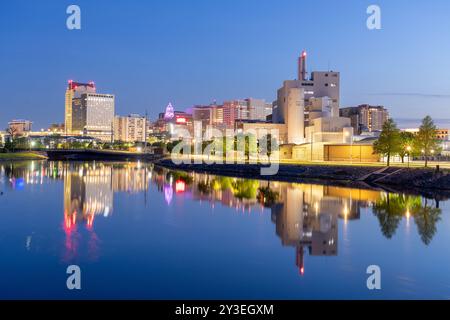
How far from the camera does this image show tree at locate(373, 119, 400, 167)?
52.5 metres

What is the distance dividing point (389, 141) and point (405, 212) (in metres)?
28.6

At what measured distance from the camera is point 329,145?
234 ft

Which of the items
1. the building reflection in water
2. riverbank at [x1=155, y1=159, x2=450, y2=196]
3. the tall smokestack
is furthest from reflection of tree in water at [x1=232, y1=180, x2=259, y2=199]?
the tall smokestack

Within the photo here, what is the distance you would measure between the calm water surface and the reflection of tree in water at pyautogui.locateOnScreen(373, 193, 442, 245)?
0.20 ft

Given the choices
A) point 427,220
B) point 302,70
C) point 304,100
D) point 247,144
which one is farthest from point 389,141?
point 302,70

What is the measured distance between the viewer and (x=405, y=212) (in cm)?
2619

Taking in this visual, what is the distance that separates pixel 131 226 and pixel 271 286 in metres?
10.6

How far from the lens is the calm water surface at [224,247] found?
12.4 meters

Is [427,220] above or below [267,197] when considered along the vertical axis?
below

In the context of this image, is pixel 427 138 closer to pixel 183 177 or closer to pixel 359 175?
pixel 359 175

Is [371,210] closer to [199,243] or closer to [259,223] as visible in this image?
[259,223]

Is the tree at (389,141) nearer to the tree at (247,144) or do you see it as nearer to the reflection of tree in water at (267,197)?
the reflection of tree in water at (267,197)
